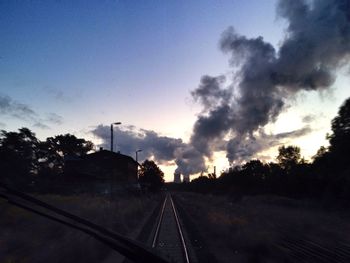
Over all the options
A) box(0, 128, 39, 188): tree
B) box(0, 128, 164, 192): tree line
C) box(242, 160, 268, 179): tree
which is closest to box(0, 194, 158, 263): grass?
box(0, 128, 164, 192): tree line

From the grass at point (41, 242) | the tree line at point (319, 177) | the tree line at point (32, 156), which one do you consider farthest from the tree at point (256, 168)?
the grass at point (41, 242)

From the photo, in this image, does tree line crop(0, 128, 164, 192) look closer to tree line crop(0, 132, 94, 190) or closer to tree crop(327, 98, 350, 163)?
tree line crop(0, 132, 94, 190)

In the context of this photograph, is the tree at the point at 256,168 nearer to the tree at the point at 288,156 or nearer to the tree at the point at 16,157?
the tree at the point at 288,156

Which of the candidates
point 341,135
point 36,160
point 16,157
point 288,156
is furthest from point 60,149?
point 341,135

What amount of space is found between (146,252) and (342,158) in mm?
47122

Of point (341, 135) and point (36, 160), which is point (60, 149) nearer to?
point (36, 160)

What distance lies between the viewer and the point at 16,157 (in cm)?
6644

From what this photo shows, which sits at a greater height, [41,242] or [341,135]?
[341,135]

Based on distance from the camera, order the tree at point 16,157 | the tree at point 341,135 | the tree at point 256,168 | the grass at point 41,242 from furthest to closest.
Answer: the tree at point 256,168
the tree at point 16,157
the tree at point 341,135
the grass at point 41,242

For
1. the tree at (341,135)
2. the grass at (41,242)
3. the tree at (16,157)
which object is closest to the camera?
the grass at (41,242)

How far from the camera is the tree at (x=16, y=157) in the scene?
56.8 m

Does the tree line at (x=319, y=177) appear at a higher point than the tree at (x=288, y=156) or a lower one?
→ lower

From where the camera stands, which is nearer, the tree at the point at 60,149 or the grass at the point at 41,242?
the grass at the point at 41,242

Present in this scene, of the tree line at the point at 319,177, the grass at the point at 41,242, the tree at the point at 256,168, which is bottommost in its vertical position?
the grass at the point at 41,242
